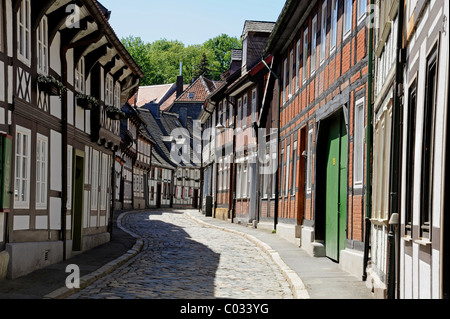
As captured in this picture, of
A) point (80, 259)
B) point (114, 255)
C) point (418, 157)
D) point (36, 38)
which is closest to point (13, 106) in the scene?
point (36, 38)

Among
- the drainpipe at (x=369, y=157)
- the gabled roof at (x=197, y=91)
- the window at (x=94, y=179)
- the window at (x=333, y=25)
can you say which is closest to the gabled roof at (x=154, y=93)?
the gabled roof at (x=197, y=91)

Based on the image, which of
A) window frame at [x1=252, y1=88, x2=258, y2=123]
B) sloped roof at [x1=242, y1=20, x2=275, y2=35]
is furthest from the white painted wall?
sloped roof at [x1=242, y1=20, x2=275, y2=35]

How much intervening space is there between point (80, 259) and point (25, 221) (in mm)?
3115

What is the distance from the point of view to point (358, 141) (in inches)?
564

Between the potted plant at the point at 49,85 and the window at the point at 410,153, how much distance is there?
770cm

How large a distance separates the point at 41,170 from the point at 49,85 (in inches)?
67.0

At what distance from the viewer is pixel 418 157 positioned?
7.55 m

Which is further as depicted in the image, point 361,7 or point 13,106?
point 361,7

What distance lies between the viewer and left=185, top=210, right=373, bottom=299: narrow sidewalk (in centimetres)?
1159

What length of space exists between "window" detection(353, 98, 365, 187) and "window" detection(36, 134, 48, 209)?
583 cm

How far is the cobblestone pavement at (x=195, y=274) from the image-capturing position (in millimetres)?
12070

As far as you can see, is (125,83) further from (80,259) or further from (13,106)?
(13,106)

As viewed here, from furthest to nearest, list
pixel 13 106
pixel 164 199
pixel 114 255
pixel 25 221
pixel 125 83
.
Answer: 1. pixel 164 199
2. pixel 125 83
3. pixel 114 255
4. pixel 25 221
5. pixel 13 106

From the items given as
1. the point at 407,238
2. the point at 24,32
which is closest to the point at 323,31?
the point at 24,32
